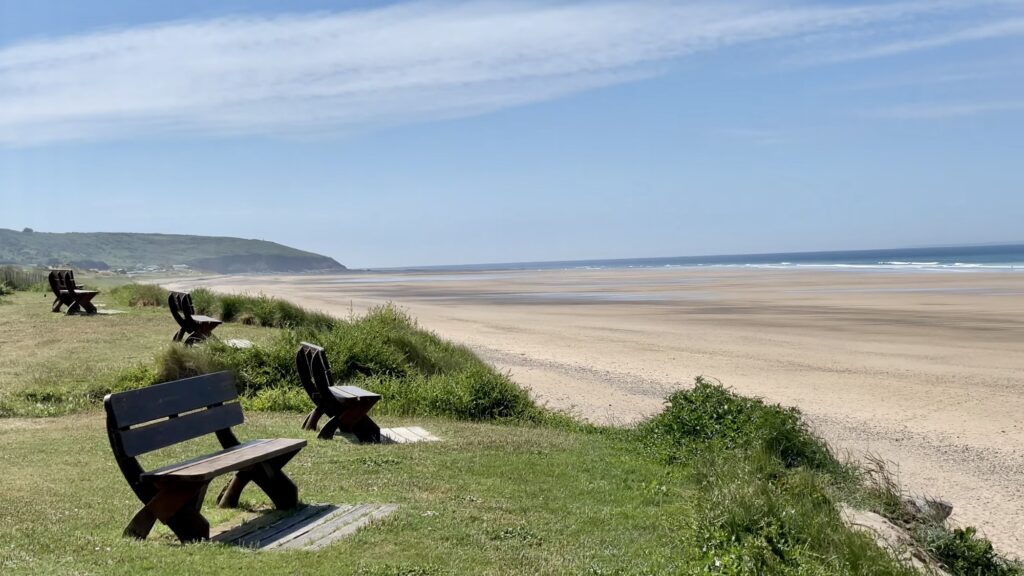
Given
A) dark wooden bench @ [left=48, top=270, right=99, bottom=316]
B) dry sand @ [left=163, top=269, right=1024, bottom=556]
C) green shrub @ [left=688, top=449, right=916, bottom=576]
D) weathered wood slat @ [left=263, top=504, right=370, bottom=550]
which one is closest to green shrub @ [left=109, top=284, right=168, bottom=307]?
dark wooden bench @ [left=48, top=270, right=99, bottom=316]

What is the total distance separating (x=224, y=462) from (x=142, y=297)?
71.8 ft

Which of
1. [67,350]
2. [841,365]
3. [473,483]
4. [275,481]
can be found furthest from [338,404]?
[841,365]

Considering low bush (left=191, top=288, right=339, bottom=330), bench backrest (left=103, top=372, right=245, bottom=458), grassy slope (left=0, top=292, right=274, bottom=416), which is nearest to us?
bench backrest (left=103, top=372, right=245, bottom=458)

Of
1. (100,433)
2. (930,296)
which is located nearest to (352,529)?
(100,433)

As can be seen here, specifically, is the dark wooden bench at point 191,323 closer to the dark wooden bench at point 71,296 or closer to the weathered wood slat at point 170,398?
the dark wooden bench at point 71,296

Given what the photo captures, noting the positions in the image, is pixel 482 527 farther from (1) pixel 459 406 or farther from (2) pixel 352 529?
(1) pixel 459 406

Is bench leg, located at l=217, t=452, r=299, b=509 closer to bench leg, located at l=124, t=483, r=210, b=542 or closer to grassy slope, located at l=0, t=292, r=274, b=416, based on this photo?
bench leg, located at l=124, t=483, r=210, b=542

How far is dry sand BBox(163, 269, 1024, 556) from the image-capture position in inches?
408

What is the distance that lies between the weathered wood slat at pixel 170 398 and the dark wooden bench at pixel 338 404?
2.43 metres

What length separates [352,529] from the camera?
5.61 metres

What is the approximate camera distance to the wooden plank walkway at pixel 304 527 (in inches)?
214

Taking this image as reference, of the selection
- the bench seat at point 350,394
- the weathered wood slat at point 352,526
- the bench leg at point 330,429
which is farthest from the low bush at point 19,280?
the weathered wood slat at point 352,526

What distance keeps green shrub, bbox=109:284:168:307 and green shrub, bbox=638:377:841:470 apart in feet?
63.7

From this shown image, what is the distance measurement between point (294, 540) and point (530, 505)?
1714 mm
